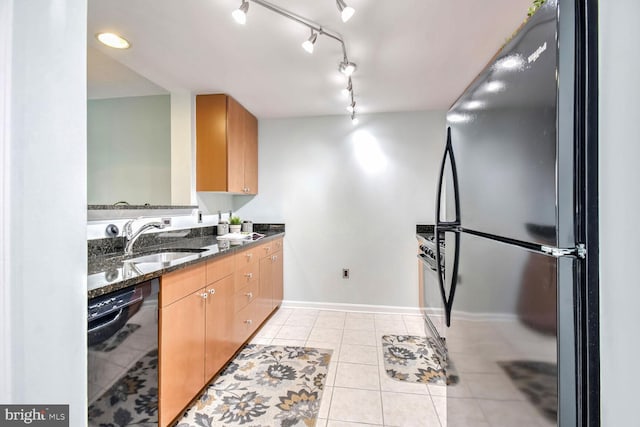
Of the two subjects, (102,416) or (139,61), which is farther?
(139,61)

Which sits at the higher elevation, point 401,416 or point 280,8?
point 280,8

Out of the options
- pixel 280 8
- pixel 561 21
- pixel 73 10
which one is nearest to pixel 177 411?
pixel 73 10

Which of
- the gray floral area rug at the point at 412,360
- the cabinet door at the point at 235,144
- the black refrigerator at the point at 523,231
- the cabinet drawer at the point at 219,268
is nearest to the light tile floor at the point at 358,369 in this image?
the gray floral area rug at the point at 412,360

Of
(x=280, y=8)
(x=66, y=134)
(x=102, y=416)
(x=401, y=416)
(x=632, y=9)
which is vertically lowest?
(x=401, y=416)

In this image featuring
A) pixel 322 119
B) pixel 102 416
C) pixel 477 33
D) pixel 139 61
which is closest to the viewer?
pixel 102 416

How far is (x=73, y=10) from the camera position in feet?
1.82

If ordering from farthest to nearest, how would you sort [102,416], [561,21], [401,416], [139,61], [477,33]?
[139,61]
[477,33]
[401,416]
[102,416]
[561,21]

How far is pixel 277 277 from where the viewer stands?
3.31 m

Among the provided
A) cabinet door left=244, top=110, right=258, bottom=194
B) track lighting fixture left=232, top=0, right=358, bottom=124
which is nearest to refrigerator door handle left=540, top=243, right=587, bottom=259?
track lighting fixture left=232, top=0, right=358, bottom=124

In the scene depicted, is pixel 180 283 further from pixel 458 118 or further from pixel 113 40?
pixel 113 40

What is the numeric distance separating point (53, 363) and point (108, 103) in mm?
3268

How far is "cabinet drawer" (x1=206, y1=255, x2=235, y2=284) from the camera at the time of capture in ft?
5.95

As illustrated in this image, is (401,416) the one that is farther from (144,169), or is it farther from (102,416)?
(144,169)

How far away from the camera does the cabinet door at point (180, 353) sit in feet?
4.54
